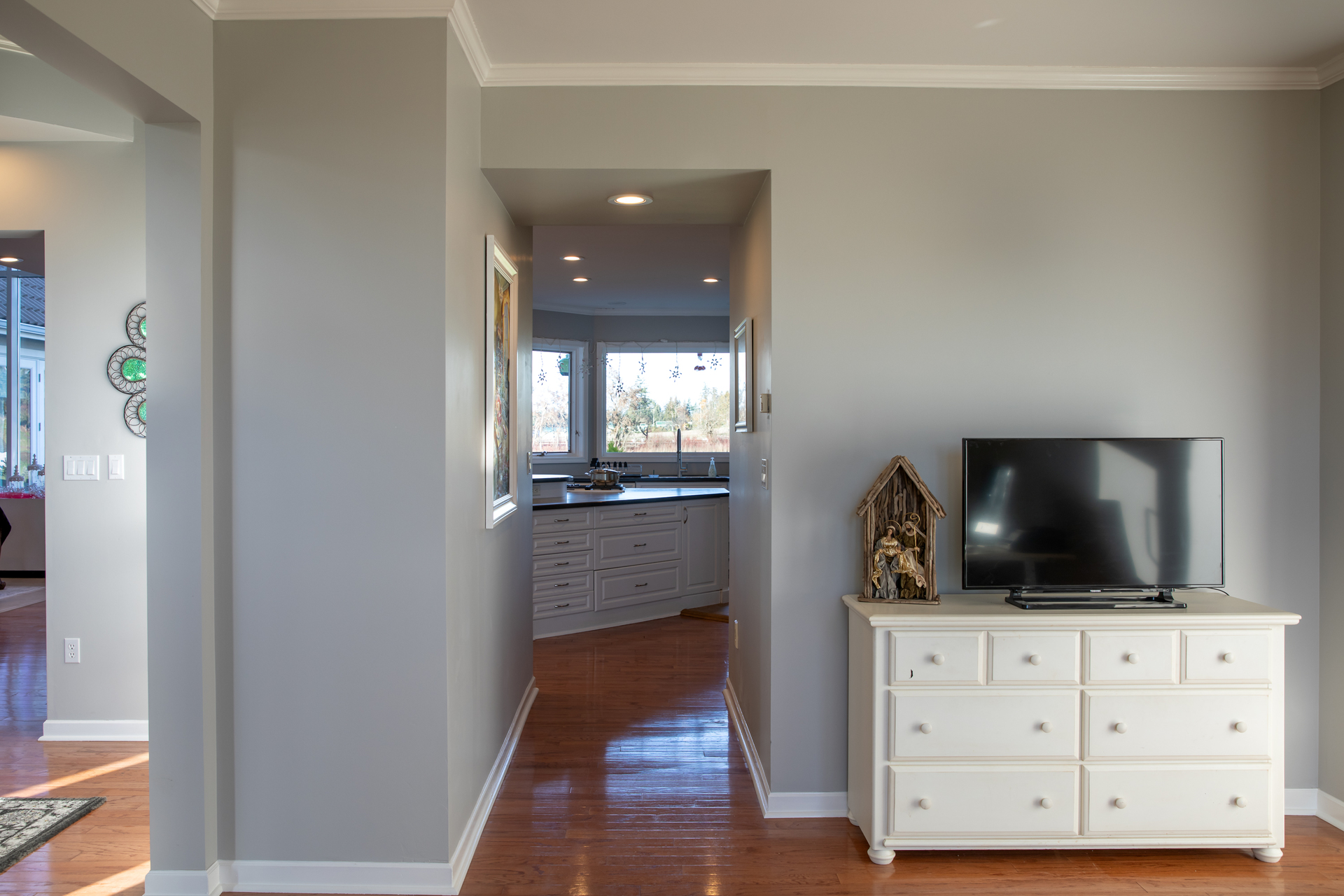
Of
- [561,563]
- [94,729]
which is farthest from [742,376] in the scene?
[94,729]

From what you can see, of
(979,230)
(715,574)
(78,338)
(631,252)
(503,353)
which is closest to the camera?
(979,230)

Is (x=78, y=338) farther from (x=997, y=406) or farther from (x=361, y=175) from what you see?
(x=997, y=406)

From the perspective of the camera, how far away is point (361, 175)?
229cm

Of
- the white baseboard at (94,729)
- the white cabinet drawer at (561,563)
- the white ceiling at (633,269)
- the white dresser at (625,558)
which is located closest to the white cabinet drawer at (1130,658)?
the white ceiling at (633,269)

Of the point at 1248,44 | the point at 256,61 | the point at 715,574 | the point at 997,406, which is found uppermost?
the point at 1248,44

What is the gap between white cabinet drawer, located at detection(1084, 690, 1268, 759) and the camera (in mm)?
2451

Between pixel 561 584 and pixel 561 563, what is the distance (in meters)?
0.14

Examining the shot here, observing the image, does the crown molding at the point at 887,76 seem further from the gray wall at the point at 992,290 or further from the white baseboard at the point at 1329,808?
the white baseboard at the point at 1329,808

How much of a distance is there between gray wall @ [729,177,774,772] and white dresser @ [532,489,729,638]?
5.84 feet

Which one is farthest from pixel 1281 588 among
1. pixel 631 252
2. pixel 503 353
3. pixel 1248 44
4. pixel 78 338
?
pixel 78 338

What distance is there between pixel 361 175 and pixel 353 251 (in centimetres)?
22

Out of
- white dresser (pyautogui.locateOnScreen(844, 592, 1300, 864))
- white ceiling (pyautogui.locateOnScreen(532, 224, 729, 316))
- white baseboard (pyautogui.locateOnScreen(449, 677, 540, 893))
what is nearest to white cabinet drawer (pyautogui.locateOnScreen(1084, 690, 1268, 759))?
white dresser (pyautogui.locateOnScreen(844, 592, 1300, 864))

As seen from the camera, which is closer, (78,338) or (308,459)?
(308,459)

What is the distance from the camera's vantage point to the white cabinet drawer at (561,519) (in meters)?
5.27
